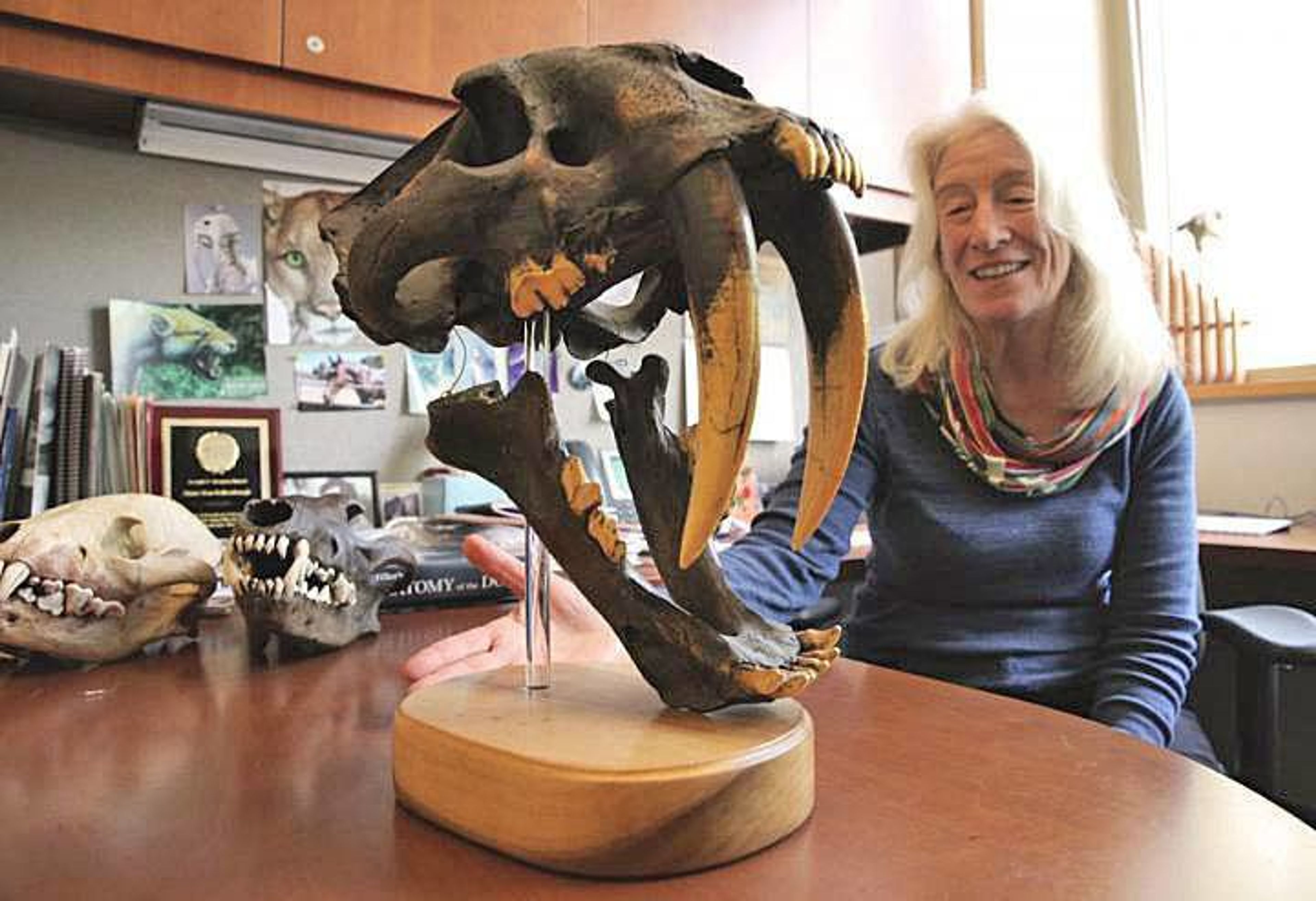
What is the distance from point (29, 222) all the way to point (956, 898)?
4.91 feet

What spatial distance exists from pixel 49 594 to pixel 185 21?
0.71 metres

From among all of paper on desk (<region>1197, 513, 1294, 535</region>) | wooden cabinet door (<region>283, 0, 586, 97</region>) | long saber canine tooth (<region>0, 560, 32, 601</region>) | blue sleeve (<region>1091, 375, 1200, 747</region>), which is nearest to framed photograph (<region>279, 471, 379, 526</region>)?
wooden cabinet door (<region>283, 0, 586, 97</region>)

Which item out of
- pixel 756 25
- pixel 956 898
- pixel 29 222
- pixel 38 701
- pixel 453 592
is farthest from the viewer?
pixel 756 25

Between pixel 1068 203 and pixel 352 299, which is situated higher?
pixel 1068 203

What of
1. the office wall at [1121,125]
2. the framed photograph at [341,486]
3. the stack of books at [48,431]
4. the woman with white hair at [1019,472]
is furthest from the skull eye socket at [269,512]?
the office wall at [1121,125]

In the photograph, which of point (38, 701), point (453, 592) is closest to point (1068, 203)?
point (453, 592)

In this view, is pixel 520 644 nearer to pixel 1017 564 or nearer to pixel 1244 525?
pixel 1017 564

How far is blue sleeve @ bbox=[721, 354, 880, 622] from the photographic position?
106 cm

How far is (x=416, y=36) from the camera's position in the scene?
1286 millimetres

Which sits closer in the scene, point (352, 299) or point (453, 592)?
point (352, 299)

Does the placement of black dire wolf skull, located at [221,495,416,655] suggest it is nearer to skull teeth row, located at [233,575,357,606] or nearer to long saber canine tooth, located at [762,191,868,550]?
skull teeth row, located at [233,575,357,606]

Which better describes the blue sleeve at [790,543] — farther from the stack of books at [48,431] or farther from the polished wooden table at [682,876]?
the stack of books at [48,431]

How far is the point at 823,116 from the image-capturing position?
1660mm

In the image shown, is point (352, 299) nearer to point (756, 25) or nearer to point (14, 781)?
point (14, 781)
